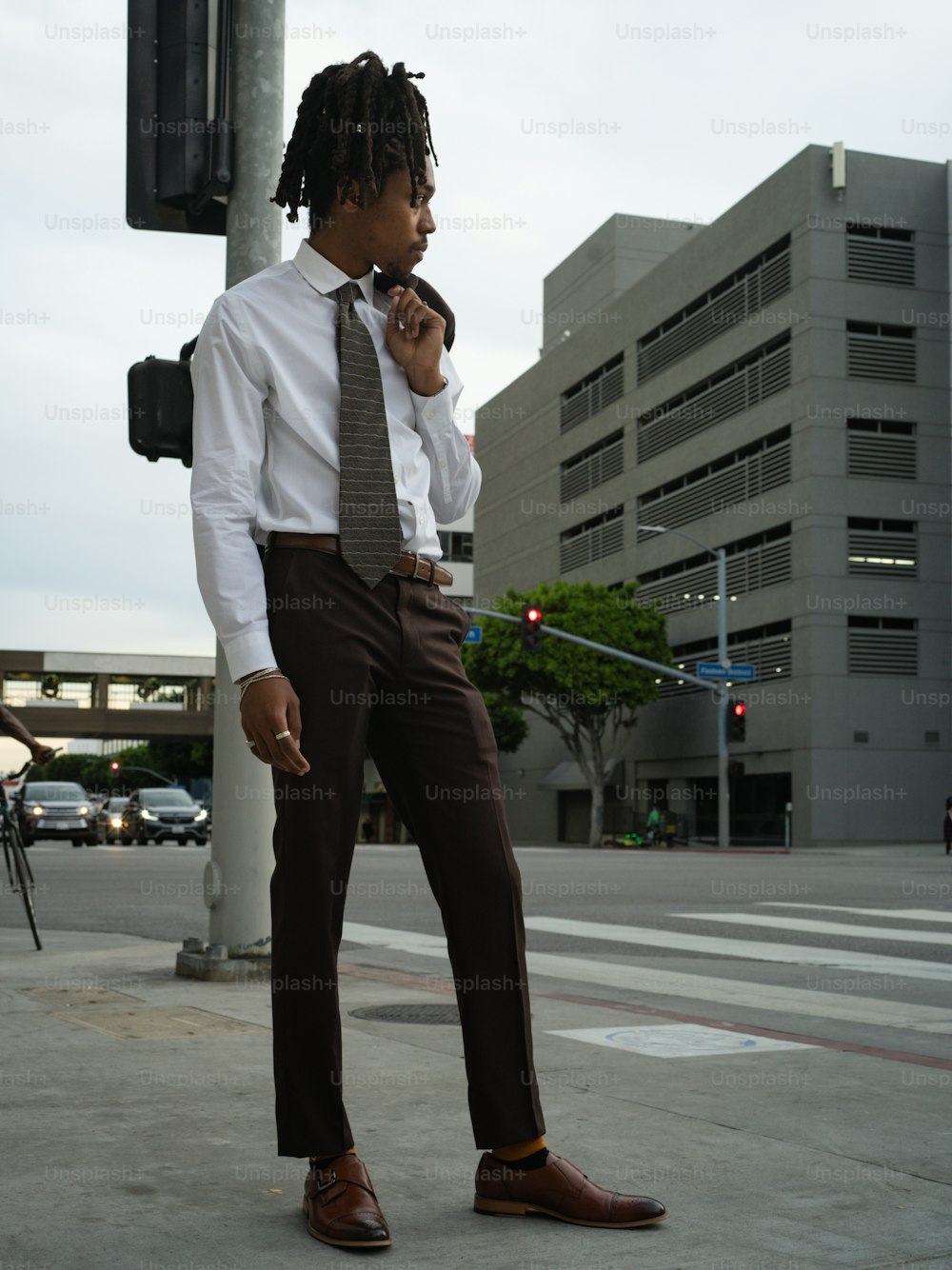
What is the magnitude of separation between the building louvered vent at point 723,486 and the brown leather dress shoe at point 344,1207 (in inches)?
1577

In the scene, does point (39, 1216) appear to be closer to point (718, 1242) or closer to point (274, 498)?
point (718, 1242)

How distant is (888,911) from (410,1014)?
7869 millimetres

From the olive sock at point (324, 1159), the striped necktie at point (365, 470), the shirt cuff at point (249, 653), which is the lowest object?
the olive sock at point (324, 1159)

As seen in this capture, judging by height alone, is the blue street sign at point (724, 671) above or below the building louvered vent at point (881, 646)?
below

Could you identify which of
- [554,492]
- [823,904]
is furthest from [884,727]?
[823,904]

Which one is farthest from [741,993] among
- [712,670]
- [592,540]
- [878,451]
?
[592,540]

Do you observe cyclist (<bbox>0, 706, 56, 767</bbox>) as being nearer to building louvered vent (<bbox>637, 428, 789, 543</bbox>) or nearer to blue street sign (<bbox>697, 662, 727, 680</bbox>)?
blue street sign (<bbox>697, 662, 727, 680</bbox>)

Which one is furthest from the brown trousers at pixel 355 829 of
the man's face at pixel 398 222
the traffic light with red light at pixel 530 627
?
the traffic light with red light at pixel 530 627

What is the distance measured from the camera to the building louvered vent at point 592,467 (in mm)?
54500

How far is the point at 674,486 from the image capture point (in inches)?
1962

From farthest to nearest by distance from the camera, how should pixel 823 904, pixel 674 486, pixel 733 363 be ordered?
pixel 674 486 → pixel 733 363 → pixel 823 904

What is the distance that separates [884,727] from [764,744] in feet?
11.8

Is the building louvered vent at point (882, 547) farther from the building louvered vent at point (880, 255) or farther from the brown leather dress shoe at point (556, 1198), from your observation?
the brown leather dress shoe at point (556, 1198)

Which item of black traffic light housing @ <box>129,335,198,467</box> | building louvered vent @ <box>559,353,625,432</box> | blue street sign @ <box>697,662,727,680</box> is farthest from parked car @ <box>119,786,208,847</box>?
black traffic light housing @ <box>129,335,198,467</box>
